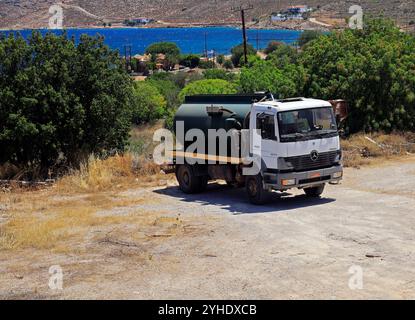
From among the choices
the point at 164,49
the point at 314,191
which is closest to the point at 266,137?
the point at 314,191

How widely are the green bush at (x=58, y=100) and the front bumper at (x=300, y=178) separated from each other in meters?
8.47

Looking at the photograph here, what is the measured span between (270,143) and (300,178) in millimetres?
1091

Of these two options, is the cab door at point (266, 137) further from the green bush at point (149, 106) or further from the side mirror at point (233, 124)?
the green bush at point (149, 106)

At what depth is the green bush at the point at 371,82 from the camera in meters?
26.7

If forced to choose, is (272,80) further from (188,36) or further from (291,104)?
(188,36)

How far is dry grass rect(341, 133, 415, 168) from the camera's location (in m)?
23.2

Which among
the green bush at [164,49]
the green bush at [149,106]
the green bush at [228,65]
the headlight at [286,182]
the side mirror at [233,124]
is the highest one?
the green bush at [164,49]

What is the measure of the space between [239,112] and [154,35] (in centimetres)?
15606

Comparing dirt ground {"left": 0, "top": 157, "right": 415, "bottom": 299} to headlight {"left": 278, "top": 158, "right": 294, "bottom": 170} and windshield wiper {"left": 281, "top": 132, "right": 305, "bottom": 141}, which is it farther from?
windshield wiper {"left": 281, "top": 132, "right": 305, "bottom": 141}

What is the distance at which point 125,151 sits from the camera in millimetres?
24875

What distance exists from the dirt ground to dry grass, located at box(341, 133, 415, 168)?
15.3 ft

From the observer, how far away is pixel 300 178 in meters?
16.7

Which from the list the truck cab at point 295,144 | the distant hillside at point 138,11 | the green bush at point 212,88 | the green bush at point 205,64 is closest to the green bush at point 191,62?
the green bush at point 205,64
